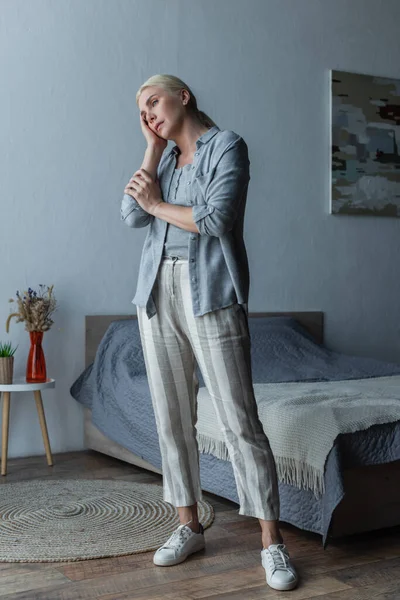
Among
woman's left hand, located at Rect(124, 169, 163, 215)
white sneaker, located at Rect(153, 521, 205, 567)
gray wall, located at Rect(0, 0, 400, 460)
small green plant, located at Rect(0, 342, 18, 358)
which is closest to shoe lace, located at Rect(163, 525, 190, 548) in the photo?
white sneaker, located at Rect(153, 521, 205, 567)

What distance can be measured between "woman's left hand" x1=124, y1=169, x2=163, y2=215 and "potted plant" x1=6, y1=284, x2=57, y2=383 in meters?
1.44

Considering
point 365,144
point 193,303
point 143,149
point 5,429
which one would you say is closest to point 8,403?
point 5,429

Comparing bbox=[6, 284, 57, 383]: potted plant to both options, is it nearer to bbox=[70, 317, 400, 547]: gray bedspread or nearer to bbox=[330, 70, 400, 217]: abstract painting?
bbox=[70, 317, 400, 547]: gray bedspread

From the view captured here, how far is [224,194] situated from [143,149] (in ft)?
6.74

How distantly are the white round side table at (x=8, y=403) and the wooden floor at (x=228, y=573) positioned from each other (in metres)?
1.18

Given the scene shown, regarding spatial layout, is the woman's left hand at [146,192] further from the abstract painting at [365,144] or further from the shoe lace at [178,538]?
the abstract painting at [365,144]

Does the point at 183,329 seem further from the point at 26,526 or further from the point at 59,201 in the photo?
the point at 59,201

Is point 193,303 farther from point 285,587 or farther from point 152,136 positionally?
point 285,587

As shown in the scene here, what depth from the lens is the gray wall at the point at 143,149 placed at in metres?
3.77

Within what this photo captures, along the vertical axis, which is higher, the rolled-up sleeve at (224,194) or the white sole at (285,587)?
the rolled-up sleeve at (224,194)

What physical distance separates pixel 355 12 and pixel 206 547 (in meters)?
3.48

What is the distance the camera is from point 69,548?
2.38m

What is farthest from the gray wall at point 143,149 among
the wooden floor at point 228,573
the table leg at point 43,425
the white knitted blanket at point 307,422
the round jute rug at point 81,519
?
the wooden floor at point 228,573

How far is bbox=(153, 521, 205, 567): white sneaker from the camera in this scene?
7.35 ft
